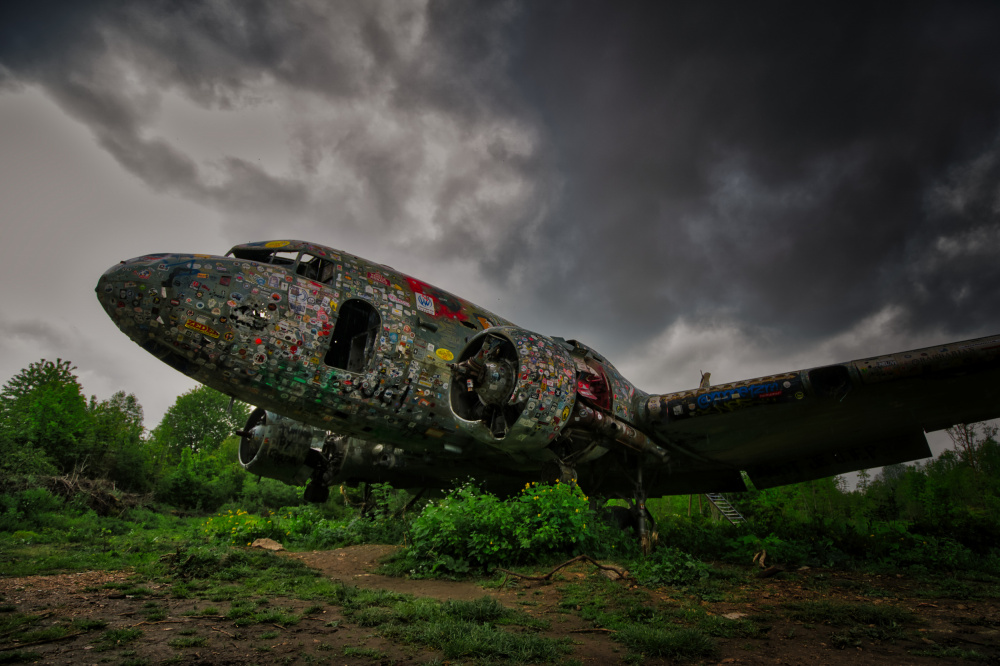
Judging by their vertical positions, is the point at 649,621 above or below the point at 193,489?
below

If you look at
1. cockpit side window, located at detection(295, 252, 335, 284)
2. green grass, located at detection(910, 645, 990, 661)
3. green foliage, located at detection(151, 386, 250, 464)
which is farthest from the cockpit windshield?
green foliage, located at detection(151, 386, 250, 464)

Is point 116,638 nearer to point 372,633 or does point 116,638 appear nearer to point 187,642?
point 187,642

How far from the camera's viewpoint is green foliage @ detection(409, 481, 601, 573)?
7.08m

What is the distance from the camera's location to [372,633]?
12.5ft

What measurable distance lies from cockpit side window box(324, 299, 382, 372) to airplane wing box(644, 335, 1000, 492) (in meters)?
5.53

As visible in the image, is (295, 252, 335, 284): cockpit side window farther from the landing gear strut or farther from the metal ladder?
the metal ladder

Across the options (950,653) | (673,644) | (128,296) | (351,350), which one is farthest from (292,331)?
(950,653)

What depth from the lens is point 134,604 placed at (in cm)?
459

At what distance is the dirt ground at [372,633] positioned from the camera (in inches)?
126

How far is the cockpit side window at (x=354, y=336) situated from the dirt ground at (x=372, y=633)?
3.47m

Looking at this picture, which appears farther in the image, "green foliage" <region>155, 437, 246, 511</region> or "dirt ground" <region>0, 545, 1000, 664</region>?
"green foliage" <region>155, 437, 246, 511</region>

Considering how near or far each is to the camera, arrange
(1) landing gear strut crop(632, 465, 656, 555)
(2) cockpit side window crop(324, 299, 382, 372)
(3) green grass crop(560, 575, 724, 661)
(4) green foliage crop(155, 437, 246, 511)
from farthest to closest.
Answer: (4) green foliage crop(155, 437, 246, 511), (1) landing gear strut crop(632, 465, 656, 555), (2) cockpit side window crop(324, 299, 382, 372), (3) green grass crop(560, 575, 724, 661)

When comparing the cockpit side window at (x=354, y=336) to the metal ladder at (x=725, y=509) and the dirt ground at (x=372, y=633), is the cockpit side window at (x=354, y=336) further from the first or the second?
the metal ladder at (x=725, y=509)

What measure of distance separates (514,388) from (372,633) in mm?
4184
